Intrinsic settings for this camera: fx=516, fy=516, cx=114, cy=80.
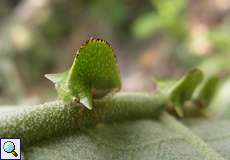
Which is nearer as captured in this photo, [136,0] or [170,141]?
[170,141]

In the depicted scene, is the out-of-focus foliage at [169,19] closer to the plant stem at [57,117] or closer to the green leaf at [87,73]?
the plant stem at [57,117]

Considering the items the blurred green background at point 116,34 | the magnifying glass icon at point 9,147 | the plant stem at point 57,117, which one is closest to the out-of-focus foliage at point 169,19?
the blurred green background at point 116,34

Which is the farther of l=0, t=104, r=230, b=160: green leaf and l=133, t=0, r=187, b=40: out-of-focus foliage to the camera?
l=133, t=0, r=187, b=40: out-of-focus foliage

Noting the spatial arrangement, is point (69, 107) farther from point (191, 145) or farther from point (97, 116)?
point (191, 145)

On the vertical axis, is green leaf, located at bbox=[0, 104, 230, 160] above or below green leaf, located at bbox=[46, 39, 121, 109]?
below

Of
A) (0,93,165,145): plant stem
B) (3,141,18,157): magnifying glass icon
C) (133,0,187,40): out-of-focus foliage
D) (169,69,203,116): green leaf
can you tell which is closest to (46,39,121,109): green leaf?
(0,93,165,145): plant stem

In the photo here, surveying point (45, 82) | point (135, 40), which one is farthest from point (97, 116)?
point (135, 40)

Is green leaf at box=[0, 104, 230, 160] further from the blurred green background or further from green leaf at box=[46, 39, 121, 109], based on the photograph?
the blurred green background
